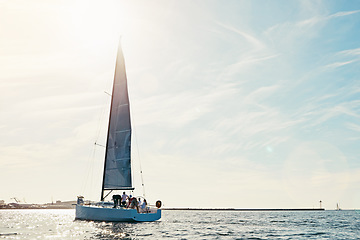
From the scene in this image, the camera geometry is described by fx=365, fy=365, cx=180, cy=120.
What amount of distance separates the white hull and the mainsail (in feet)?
15.5

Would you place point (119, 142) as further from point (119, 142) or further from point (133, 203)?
point (133, 203)

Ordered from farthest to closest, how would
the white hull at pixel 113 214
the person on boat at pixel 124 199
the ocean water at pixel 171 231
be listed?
1. the person on boat at pixel 124 199
2. the white hull at pixel 113 214
3. the ocean water at pixel 171 231

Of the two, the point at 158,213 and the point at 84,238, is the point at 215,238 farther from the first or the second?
the point at 158,213

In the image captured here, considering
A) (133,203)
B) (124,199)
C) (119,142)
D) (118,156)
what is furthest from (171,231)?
(119,142)

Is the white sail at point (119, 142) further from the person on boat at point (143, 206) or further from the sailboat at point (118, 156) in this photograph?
the person on boat at point (143, 206)

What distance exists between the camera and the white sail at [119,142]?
5397 centimetres

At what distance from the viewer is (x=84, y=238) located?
32.1 metres

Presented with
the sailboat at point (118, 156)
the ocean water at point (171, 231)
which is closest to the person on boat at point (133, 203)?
the sailboat at point (118, 156)

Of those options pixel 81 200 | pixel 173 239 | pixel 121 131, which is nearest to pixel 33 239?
pixel 173 239

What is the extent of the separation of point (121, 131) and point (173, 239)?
26.1m

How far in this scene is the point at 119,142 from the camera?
180ft

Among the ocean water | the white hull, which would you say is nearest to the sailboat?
the white hull

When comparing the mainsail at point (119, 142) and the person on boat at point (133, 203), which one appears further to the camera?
the mainsail at point (119, 142)

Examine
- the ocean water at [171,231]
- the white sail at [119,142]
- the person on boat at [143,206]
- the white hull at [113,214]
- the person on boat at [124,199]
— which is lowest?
the ocean water at [171,231]
